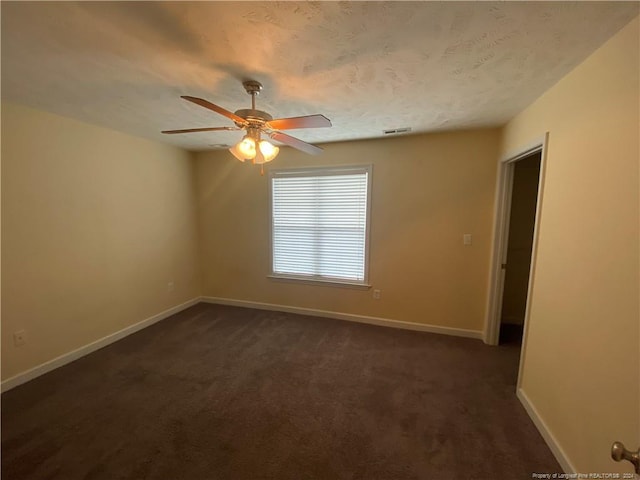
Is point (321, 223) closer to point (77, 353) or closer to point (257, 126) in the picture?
point (257, 126)

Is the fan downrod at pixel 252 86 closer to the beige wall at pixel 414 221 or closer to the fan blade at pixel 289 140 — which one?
the fan blade at pixel 289 140

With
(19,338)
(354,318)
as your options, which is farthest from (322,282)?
(19,338)

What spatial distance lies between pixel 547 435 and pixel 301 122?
2539mm

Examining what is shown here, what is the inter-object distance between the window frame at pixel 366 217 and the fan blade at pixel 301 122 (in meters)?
1.75

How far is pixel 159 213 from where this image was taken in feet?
11.5

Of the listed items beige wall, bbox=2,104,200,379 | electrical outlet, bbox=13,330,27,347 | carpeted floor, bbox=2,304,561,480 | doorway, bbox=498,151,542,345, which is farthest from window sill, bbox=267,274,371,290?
electrical outlet, bbox=13,330,27,347

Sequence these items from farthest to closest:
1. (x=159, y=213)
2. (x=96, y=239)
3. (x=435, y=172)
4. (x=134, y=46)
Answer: (x=159, y=213) → (x=435, y=172) → (x=96, y=239) → (x=134, y=46)

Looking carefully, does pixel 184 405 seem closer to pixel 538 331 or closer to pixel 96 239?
pixel 96 239

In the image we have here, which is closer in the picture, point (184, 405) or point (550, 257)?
point (550, 257)

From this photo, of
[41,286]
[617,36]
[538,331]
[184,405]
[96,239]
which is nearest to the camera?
[617,36]

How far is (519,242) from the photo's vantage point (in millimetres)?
3457

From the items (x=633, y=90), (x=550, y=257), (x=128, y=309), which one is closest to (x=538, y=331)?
(x=550, y=257)

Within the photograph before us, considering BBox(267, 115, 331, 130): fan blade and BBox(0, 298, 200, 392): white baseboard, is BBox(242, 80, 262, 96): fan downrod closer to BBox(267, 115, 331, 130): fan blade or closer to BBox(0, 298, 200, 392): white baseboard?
BBox(267, 115, 331, 130): fan blade

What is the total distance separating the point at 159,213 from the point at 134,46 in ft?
8.18
